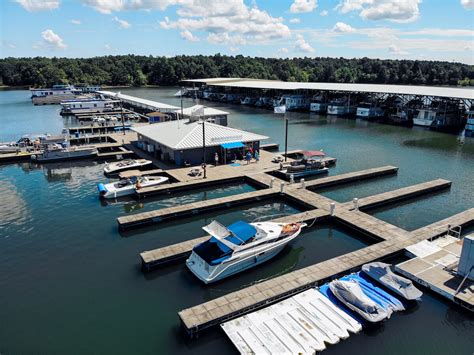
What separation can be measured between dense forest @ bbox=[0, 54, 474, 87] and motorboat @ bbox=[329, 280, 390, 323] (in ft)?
522

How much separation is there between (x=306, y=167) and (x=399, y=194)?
1001 cm

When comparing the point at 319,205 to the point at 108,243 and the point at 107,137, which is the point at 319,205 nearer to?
the point at 108,243

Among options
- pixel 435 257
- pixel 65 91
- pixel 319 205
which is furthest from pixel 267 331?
pixel 65 91

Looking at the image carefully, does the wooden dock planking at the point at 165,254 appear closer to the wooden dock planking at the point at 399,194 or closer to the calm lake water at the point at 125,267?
the calm lake water at the point at 125,267

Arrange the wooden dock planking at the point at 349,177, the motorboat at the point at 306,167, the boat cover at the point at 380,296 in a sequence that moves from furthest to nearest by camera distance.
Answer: the motorboat at the point at 306,167 → the wooden dock planking at the point at 349,177 → the boat cover at the point at 380,296

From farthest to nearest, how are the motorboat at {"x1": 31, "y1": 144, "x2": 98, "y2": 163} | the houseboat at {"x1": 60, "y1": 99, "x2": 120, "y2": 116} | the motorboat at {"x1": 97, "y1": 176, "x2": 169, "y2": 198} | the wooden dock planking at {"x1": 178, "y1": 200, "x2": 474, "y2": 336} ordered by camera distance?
the houseboat at {"x1": 60, "y1": 99, "x2": 120, "y2": 116}
the motorboat at {"x1": 31, "y1": 144, "x2": 98, "y2": 163}
the motorboat at {"x1": 97, "y1": 176, "x2": 169, "y2": 198}
the wooden dock planking at {"x1": 178, "y1": 200, "x2": 474, "y2": 336}

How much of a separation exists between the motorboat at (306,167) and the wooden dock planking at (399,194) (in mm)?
8354

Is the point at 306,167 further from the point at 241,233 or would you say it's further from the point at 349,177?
the point at 241,233

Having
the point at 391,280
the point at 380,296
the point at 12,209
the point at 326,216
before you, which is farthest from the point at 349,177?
the point at 12,209

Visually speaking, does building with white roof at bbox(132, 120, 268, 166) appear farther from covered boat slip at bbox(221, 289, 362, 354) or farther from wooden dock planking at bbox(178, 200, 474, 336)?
covered boat slip at bbox(221, 289, 362, 354)

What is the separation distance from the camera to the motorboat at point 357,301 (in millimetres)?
16264

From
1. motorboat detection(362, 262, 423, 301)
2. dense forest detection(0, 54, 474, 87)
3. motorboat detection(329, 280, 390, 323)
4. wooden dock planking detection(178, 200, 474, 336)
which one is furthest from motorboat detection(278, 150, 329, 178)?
dense forest detection(0, 54, 474, 87)

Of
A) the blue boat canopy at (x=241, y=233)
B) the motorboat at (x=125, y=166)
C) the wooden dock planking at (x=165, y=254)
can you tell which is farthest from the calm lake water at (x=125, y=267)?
the blue boat canopy at (x=241, y=233)

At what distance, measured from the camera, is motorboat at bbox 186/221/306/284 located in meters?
19.6
